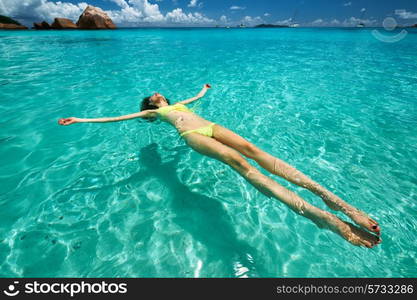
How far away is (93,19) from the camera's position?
242ft

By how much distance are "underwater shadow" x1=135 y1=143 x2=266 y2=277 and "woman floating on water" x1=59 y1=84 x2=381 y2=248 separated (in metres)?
0.96

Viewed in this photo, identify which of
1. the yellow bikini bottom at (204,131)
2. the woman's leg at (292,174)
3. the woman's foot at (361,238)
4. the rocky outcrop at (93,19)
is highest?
the yellow bikini bottom at (204,131)

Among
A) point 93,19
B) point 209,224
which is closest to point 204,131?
point 209,224

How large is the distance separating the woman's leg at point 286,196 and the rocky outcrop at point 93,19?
304ft

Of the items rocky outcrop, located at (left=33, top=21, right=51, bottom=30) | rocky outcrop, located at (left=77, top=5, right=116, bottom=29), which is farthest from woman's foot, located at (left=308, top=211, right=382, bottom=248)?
rocky outcrop, located at (left=33, top=21, right=51, bottom=30)

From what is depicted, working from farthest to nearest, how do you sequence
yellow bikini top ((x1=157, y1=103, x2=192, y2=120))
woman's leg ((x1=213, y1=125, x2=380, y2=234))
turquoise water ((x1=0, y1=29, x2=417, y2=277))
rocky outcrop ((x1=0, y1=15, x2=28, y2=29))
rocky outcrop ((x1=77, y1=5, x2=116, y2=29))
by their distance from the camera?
rocky outcrop ((x1=77, y1=5, x2=116, y2=29)) < rocky outcrop ((x1=0, y1=15, x2=28, y2=29)) < yellow bikini top ((x1=157, y1=103, x2=192, y2=120)) < turquoise water ((x1=0, y1=29, x2=417, y2=277)) < woman's leg ((x1=213, y1=125, x2=380, y2=234))

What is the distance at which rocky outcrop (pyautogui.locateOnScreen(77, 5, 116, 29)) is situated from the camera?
7338 cm

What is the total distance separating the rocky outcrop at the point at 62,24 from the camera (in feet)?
230

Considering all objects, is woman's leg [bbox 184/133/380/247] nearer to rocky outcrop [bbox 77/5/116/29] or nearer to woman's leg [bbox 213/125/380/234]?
woman's leg [bbox 213/125/380/234]

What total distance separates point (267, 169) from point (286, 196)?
0.84 metres

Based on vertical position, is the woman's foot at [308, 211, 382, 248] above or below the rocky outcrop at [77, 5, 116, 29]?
above

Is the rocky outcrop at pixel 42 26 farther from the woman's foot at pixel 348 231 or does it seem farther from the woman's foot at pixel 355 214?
the woman's foot at pixel 348 231

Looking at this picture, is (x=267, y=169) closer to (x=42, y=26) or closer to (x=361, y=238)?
(x=361, y=238)

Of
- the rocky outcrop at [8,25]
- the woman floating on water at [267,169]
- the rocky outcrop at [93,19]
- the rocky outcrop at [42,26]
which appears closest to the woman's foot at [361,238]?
the woman floating on water at [267,169]
